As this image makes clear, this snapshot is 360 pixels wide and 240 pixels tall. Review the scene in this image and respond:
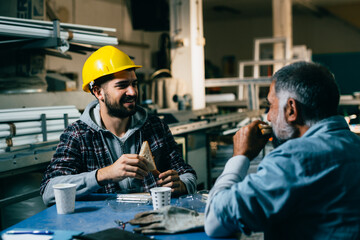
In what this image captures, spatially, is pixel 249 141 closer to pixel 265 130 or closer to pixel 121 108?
pixel 265 130

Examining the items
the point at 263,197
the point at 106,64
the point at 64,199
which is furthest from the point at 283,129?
the point at 106,64

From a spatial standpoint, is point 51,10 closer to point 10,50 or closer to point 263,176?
point 10,50

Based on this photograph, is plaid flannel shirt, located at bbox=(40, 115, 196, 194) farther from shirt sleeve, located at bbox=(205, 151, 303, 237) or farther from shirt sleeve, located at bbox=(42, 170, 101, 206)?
shirt sleeve, located at bbox=(205, 151, 303, 237)

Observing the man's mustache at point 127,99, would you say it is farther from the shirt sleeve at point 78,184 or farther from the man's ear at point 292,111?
the man's ear at point 292,111

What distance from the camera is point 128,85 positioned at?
236 centimetres

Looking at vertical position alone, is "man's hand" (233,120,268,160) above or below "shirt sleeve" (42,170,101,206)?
above

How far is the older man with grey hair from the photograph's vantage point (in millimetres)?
1174

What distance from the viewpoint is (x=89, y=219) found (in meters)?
1.59

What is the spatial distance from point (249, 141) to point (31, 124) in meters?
1.83

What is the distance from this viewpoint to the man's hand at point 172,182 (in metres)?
1.95

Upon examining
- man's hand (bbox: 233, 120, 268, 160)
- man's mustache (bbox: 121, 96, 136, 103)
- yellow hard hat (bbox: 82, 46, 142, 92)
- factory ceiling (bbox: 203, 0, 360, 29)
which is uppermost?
factory ceiling (bbox: 203, 0, 360, 29)

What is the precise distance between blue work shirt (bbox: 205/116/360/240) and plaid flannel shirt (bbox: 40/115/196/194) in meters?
1.09

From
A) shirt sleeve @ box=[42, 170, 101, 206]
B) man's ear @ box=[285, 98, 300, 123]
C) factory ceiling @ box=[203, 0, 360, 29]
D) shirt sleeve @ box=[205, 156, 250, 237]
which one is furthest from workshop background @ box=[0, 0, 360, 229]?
man's ear @ box=[285, 98, 300, 123]

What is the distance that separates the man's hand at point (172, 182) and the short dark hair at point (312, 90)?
0.84 m
